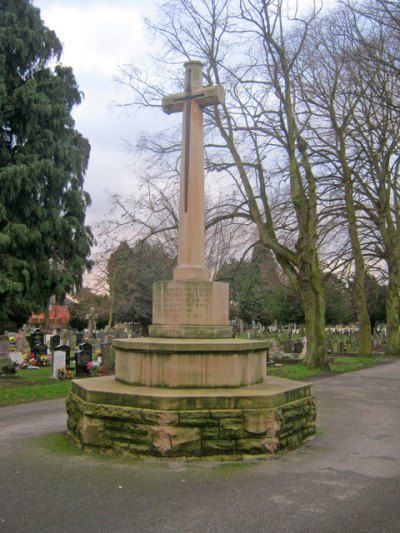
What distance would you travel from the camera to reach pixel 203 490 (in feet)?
15.6

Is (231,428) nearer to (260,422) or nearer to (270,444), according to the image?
(260,422)

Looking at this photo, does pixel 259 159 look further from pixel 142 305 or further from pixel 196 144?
pixel 142 305

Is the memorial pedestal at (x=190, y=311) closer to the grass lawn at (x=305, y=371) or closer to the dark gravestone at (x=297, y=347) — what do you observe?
the grass lawn at (x=305, y=371)

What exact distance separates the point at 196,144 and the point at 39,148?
39.1ft

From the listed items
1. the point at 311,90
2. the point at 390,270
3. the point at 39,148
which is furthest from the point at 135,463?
the point at 390,270

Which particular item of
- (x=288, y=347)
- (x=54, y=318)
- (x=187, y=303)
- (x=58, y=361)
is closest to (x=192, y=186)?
(x=187, y=303)

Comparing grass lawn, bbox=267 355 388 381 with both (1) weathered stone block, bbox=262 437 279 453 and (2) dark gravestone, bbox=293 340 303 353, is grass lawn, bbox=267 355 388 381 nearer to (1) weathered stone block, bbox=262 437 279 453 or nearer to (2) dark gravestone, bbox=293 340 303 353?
(2) dark gravestone, bbox=293 340 303 353

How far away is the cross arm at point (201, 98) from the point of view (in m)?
8.11

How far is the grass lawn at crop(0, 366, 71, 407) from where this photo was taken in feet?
37.3

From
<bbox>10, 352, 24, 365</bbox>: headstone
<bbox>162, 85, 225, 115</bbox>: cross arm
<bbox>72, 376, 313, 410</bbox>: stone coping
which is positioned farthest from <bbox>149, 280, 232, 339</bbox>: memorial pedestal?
<bbox>10, 352, 24, 365</bbox>: headstone

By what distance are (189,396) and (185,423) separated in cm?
30

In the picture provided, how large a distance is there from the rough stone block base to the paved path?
0.62 feet

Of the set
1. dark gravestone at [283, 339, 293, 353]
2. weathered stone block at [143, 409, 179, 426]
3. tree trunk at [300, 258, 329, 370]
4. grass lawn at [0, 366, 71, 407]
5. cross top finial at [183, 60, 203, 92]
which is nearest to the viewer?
weathered stone block at [143, 409, 179, 426]

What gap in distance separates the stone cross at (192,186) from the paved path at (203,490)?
9.98ft
